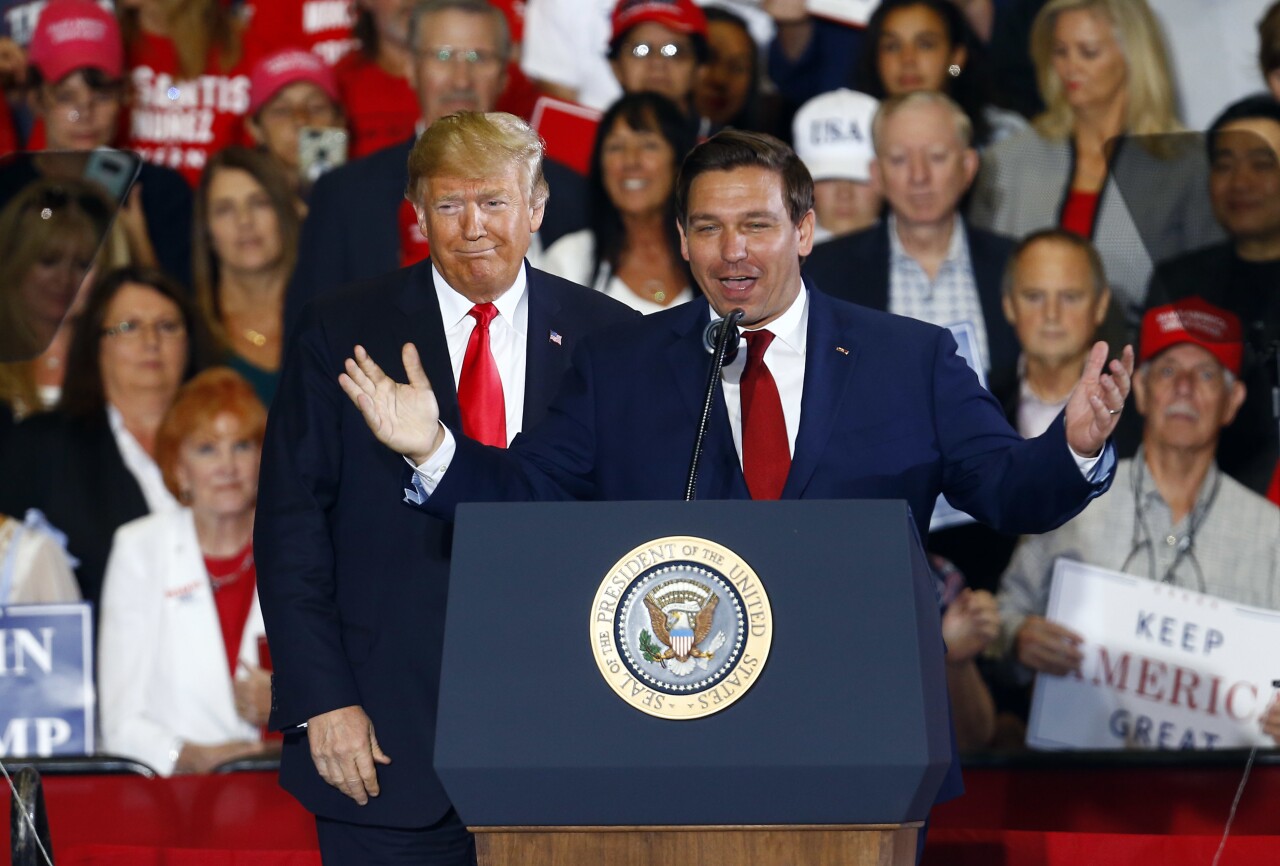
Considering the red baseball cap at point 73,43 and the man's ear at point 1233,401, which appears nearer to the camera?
the man's ear at point 1233,401

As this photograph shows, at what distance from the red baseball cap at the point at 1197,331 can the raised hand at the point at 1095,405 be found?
2319 millimetres

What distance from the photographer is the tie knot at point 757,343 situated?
88.4 inches

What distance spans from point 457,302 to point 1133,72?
2610 millimetres

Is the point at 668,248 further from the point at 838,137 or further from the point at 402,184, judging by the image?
the point at 402,184

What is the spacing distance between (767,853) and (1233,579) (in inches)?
105

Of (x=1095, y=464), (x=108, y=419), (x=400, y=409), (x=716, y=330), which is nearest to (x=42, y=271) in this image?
(x=108, y=419)

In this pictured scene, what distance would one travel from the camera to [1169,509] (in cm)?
419

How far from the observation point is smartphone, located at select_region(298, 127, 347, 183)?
15.5ft

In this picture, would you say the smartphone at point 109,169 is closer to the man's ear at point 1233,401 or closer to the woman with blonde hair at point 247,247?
the woman with blonde hair at point 247,247

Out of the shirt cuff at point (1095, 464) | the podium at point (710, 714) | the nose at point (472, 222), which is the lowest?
the podium at point (710, 714)

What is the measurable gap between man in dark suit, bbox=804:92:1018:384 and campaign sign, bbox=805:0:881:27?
52cm

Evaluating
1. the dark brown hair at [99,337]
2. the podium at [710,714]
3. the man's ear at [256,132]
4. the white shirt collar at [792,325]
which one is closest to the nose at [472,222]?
the white shirt collar at [792,325]

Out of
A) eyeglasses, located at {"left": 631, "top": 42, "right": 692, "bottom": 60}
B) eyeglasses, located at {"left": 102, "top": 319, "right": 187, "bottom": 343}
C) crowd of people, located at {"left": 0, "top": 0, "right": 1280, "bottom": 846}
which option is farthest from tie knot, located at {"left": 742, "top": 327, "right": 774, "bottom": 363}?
eyeglasses, located at {"left": 102, "top": 319, "right": 187, "bottom": 343}

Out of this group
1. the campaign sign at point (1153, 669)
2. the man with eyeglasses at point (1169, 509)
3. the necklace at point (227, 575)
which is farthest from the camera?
the necklace at point (227, 575)
